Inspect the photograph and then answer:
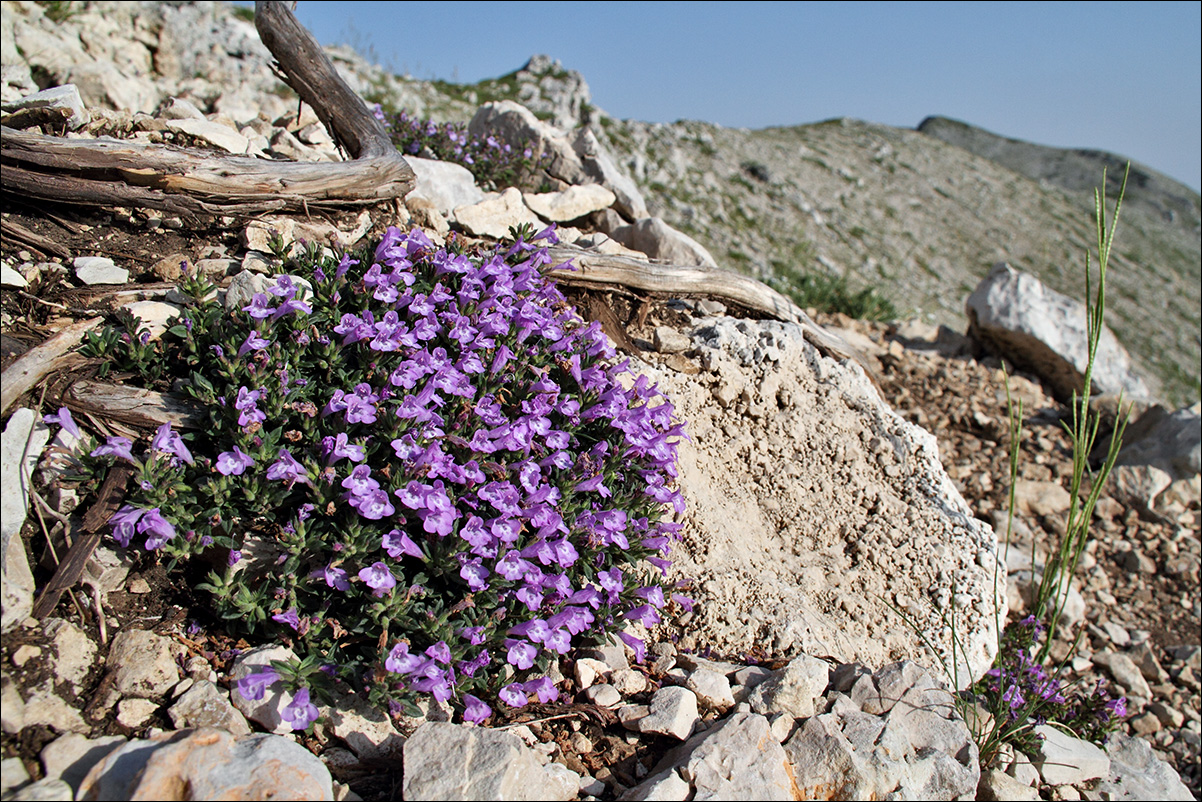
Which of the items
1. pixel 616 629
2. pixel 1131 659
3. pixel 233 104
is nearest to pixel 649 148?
pixel 233 104

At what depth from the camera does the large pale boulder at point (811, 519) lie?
4023 millimetres

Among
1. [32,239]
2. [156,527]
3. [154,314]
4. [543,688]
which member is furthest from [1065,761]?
→ [32,239]

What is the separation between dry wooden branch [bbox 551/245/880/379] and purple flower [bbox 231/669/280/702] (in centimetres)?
305

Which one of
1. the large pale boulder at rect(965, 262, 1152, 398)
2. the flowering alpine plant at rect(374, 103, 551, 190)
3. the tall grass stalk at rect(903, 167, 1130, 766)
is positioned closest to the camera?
the tall grass stalk at rect(903, 167, 1130, 766)

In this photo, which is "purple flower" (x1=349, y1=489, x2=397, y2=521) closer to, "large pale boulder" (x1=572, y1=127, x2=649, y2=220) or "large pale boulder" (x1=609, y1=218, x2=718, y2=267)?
"large pale boulder" (x1=609, y1=218, x2=718, y2=267)

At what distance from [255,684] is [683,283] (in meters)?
3.87

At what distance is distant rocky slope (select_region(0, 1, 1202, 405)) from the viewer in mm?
11172

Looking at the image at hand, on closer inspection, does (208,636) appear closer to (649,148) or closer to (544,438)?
(544,438)

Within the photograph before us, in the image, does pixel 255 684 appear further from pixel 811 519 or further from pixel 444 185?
pixel 444 185

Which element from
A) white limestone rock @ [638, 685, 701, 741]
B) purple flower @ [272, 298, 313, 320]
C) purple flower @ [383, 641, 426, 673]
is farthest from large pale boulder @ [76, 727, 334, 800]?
purple flower @ [272, 298, 313, 320]

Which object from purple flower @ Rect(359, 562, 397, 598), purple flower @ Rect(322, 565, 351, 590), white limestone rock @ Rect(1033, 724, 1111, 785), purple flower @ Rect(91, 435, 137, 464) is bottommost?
white limestone rock @ Rect(1033, 724, 1111, 785)

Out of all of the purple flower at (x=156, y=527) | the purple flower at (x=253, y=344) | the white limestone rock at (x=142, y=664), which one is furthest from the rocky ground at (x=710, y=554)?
the purple flower at (x=253, y=344)

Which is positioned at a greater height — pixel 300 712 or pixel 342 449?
pixel 342 449

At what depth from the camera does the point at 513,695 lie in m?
3.00
